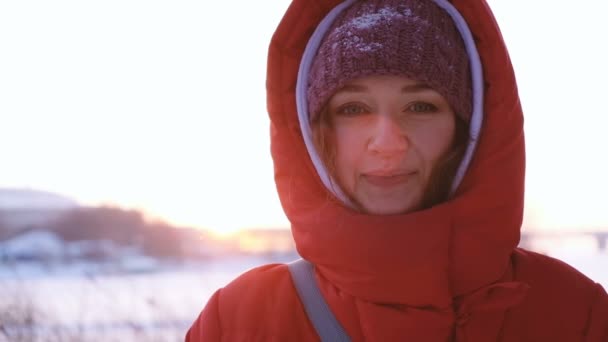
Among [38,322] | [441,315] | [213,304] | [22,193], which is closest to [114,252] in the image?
[22,193]

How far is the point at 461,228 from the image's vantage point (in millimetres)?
1691

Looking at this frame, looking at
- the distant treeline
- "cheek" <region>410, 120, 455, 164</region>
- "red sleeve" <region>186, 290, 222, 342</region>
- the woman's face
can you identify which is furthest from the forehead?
the distant treeline

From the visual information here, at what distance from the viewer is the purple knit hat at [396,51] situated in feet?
5.41

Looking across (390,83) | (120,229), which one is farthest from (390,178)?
(120,229)

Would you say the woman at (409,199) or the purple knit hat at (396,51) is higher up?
the purple knit hat at (396,51)

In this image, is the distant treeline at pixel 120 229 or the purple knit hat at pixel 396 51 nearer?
the purple knit hat at pixel 396 51

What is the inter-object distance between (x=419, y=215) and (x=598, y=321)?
0.51 m

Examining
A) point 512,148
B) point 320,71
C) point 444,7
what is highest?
point 444,7

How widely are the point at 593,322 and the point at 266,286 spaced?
0.79 metres

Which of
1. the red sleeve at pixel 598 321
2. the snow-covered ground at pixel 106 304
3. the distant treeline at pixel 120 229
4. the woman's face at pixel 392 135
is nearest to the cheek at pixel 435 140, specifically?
the woman's face at pixel 392 135

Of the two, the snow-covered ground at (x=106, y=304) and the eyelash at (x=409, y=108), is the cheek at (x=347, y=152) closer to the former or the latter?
the eyelash at (x=409, y=108)

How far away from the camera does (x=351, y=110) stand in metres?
1.74

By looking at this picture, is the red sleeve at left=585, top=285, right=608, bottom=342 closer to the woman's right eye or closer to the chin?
the chin

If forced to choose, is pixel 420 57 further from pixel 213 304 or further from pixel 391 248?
pixel 213 304
